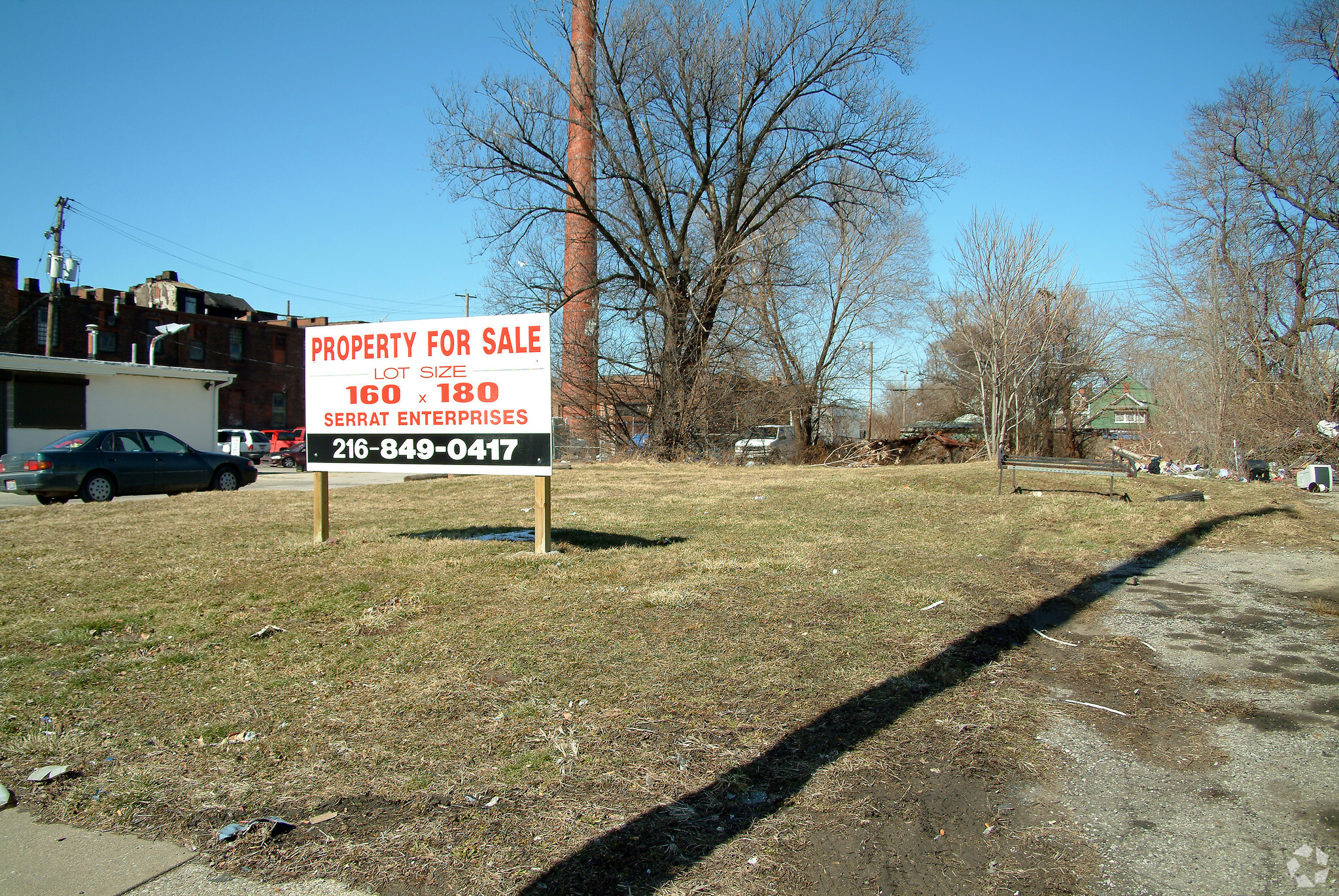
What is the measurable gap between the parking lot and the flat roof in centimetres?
429

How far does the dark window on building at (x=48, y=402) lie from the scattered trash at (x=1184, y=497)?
95.3 ft

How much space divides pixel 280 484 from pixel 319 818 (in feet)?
68.8

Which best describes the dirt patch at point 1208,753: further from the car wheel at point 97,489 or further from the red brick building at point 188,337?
the red brick building at point 188,337

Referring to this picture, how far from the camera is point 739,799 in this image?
124 inches

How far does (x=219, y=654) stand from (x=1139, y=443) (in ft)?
100

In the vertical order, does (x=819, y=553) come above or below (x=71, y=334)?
below

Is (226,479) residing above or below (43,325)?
below

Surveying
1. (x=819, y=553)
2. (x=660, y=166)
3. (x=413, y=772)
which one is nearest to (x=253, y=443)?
(x=660, y=166)

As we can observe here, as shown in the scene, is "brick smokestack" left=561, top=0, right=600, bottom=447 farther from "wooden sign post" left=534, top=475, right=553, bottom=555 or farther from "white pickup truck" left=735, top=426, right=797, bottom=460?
"wooden sign post" left=534, top=475, right=553, bottom=555

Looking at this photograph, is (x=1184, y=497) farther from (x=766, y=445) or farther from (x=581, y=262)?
(x=581, y=262)

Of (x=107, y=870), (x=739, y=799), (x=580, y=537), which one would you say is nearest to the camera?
(x=107, y=870)

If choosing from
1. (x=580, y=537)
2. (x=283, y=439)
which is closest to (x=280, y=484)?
(x=580, y=537)

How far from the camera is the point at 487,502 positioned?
12.5 metres

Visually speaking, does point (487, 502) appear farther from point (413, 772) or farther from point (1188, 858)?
point (1188, 858)
